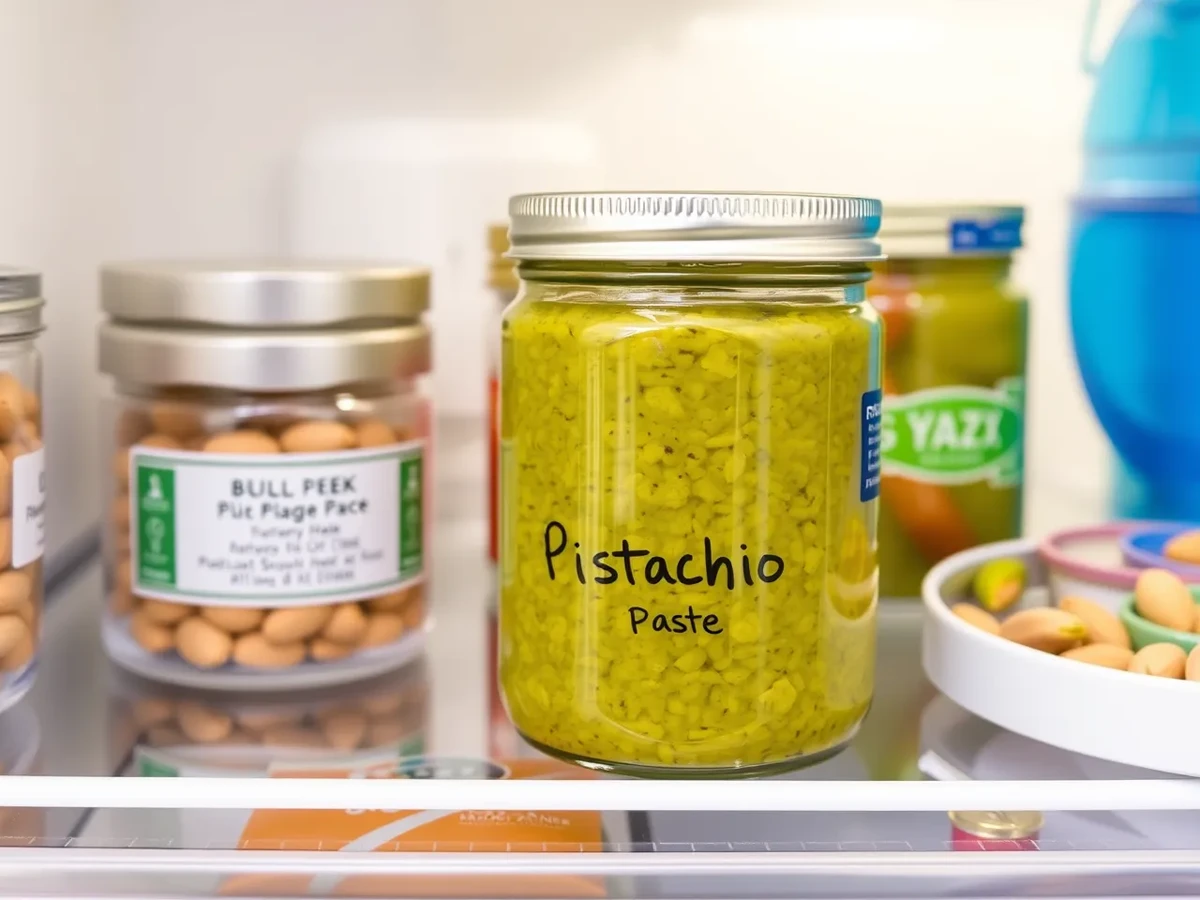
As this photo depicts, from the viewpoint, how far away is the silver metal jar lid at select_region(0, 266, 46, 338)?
603 millimetres

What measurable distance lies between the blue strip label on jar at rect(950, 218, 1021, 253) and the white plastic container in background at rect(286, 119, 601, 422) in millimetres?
293

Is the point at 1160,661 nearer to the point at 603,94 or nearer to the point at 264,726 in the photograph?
the point at 264,726

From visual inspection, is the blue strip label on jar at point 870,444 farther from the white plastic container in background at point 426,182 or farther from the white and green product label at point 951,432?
the white plastic container in background at point 426,182

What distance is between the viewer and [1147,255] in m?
0.79

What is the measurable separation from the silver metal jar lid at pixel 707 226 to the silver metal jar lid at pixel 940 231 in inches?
9.0

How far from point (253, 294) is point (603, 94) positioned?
1.39 ft

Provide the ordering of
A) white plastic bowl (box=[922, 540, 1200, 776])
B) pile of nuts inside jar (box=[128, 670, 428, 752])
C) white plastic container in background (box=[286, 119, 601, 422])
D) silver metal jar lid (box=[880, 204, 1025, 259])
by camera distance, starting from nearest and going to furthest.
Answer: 1. white plastic bowl (box=[922, 540, 1200, 776])
2. pile of nuts inside jar (box=[128, 670, 428, 752])
3. silver metal jar lid (box=[880, 204, 1025, 259])
4. white plastic container in background (box=[286, 119, 601, 422])

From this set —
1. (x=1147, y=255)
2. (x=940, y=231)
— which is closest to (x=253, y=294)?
(x=940, y=231)

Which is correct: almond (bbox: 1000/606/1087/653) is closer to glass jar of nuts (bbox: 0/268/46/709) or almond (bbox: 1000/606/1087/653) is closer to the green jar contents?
the green jar contents

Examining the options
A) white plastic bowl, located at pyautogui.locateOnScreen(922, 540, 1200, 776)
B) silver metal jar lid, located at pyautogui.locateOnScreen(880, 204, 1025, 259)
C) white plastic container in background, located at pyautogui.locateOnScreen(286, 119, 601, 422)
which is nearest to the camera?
white plastic bowl, located at pyautogui.locateOnScreen(922, 540, 1200, 776)

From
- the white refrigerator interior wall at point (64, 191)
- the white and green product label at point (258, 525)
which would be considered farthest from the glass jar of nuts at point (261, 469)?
the white refrigerator interior wall at point (64, 191)

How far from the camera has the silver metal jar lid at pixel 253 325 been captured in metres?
0.65

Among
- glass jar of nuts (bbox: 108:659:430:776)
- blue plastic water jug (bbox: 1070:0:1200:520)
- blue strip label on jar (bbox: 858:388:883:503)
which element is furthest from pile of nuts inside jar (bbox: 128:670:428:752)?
blue plastic water jug (bbox: 1070:0:1200:520)

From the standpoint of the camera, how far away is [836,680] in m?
0.56
